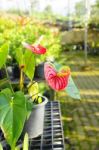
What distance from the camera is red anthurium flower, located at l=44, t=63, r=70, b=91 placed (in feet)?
5.45

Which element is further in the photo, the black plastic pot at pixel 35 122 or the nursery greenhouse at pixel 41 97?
the black plastic pot at pixel 35 122

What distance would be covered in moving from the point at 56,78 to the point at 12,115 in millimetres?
296

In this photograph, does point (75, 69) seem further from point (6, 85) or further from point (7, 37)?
point (6, 85)

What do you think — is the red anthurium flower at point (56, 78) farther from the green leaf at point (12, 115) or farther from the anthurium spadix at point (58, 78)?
the green leaf at point (12, 115)

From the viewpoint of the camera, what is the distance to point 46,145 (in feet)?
6.55

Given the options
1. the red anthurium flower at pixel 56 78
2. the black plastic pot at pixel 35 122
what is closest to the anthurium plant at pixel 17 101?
the red anthurium flower at pixel 56 78

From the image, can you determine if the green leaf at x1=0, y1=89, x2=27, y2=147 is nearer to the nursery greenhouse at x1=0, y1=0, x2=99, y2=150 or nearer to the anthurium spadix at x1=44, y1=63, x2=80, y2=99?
the nursery greenhouse at x1=0, y1=0, x2=99, y2=150

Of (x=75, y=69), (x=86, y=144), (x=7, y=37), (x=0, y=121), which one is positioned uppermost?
(x=0, y=121)

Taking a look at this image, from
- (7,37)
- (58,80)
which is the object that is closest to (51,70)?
(58,80)

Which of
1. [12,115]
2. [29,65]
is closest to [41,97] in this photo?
[29,65]

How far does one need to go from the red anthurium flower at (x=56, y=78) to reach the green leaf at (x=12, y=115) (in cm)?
16

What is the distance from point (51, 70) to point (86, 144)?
2.17 m

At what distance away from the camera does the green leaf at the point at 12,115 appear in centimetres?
150

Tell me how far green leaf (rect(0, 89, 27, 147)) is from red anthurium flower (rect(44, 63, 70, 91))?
0.16 metres
